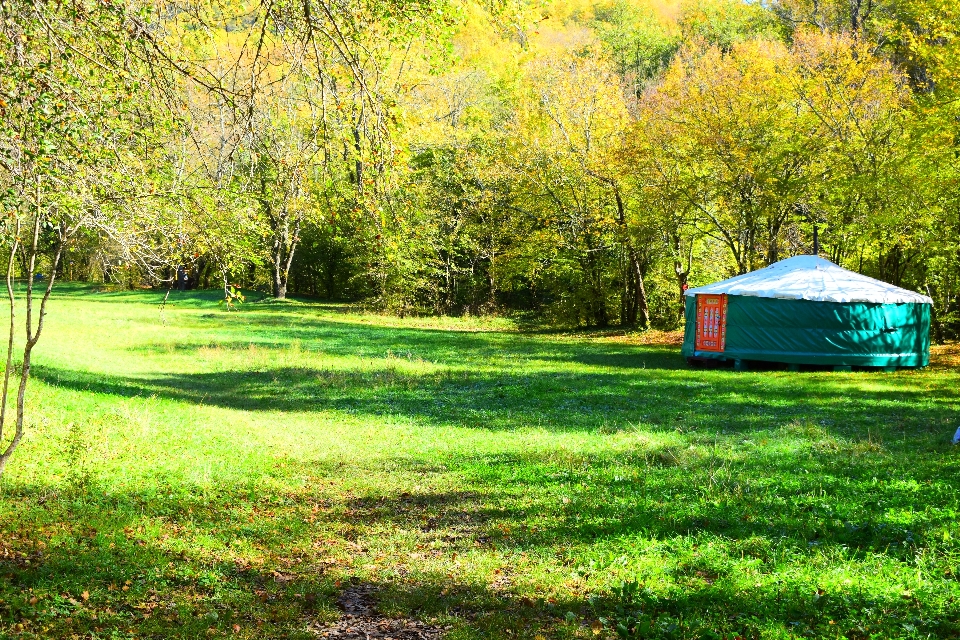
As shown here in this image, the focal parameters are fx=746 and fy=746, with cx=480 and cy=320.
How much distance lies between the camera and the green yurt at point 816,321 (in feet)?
65.4

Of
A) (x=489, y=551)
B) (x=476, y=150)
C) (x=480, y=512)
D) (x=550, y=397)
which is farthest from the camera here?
(x=476, y=150)

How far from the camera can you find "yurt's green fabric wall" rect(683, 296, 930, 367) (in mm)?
19938

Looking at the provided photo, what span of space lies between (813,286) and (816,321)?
102 centimetres

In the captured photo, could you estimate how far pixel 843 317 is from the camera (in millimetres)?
19891

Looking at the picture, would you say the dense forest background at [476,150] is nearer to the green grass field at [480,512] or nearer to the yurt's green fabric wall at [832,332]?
the green grass field at [480,512]

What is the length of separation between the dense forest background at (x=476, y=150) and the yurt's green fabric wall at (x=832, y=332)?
11.6ft

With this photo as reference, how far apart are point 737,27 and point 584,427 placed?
4967 centimetres

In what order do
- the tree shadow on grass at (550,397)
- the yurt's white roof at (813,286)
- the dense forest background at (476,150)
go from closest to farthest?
1. the dense forest background at (476,150)
2. the tree shadow on grass at (550,397)
3. the yurt's white roof at (813,286)

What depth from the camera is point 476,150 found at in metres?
38.4

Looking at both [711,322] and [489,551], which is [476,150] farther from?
[489,551]

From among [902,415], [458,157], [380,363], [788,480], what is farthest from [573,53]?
[788,480]

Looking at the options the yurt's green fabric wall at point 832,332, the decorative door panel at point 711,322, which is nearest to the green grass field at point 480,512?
the yurt's green fabric wall at point 832,332

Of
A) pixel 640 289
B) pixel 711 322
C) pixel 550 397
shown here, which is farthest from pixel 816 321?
pixel 640 289

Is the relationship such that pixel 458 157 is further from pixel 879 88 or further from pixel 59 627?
pixel 59 627
